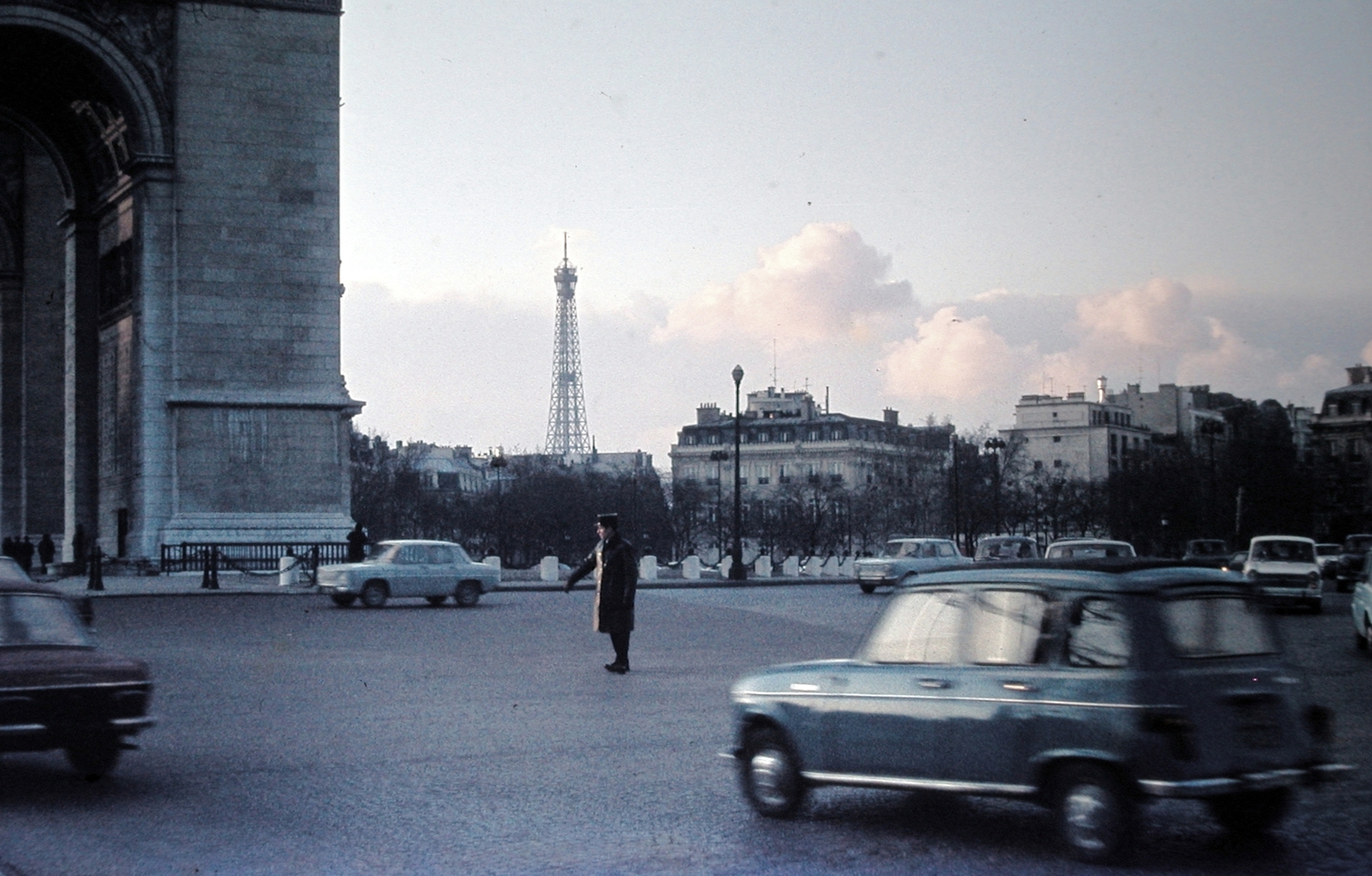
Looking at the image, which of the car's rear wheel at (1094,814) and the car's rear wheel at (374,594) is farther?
the car's rear wheel at (374,594)

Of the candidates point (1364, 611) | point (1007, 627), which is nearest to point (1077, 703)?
point (1007, 627)

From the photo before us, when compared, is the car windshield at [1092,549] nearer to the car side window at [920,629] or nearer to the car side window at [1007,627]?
the car side window at [920,629]

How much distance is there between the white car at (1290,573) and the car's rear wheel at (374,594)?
15997 mm

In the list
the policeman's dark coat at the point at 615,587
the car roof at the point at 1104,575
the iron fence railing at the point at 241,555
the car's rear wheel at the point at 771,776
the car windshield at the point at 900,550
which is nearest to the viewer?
the car roof at the point at 1104,575

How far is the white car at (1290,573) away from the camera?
33.2 metres

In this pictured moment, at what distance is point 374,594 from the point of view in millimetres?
33531

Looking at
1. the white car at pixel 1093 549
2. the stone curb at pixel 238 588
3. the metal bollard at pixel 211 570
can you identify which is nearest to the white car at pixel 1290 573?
the white car at pixel 1093 549

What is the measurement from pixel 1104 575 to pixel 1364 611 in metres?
15.4

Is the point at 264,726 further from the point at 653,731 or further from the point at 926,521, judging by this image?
the point at 926,521

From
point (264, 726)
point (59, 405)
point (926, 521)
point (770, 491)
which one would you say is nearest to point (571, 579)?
point (264, 726)

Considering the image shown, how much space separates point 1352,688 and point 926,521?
86.0m

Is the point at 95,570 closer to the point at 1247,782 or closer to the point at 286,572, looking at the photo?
the point at 286,572

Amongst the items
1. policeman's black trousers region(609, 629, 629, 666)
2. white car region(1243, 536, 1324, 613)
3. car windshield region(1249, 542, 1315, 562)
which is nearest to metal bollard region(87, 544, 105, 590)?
policeman's black trousers region(609, 629, 629, 666)

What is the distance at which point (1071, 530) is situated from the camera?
A: 116 metres
